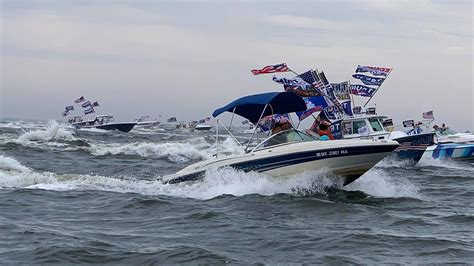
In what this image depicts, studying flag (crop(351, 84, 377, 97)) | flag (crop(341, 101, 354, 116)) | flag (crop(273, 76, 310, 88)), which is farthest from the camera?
flag (crop(351, 84, 377, 97))

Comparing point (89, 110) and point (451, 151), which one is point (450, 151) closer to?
point (451, 151)

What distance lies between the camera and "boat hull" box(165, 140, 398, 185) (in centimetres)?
→ 1334

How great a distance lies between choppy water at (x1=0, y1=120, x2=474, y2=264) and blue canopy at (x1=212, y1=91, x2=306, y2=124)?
188cm

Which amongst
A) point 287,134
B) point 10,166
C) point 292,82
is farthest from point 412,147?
point 10,166

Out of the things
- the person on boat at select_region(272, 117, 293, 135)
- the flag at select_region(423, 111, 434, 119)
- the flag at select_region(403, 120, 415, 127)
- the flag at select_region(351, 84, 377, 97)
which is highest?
the flag at select_region(351, 84, 377, 97)

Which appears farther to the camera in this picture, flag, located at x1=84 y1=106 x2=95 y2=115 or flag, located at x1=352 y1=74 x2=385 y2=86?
flag, located at x1=84 y1=106 x2=95 y2=115

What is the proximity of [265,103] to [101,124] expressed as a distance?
56818 millimetres

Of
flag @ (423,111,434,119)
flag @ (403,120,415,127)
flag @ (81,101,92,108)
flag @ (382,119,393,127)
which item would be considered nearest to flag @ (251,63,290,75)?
flag @ (382,119,393,127)

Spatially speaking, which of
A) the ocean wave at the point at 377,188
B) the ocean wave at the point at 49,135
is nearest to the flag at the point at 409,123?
the ocean wave at the point at 377,188

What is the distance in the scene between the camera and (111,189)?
14945 mm

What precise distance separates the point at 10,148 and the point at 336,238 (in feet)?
79.4

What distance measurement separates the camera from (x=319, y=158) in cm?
1342

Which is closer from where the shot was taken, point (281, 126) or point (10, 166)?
point (281, 126)

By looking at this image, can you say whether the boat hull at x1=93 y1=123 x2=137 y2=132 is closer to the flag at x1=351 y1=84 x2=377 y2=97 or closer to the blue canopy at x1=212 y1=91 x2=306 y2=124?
the flag at x1=351 y1=84 x2=377 y2=97
